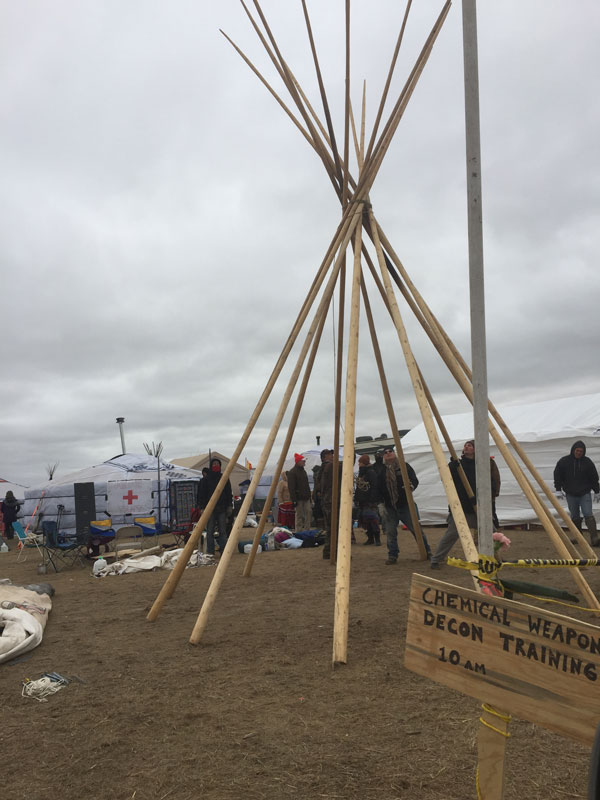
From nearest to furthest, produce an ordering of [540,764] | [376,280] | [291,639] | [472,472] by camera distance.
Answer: [540,764] < [291,639] < [376,280] < [472,472]

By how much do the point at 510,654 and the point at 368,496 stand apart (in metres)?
8.22

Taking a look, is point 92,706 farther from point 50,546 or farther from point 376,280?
point 50,546

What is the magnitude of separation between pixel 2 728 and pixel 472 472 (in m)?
5.83

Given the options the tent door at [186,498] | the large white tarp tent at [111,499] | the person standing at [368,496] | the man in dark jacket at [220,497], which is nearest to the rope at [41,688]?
the person standing at [368,496]

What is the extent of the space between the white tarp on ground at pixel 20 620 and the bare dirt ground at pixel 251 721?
0.15 m

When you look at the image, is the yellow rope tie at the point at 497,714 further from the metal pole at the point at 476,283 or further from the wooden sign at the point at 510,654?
the metal pole at the point at 476,283

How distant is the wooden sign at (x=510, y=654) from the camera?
1.83m

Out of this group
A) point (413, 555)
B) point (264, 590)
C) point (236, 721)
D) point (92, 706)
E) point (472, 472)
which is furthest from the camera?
point (413, 555)

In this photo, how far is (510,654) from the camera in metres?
1.95

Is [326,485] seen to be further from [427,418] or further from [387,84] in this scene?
[387,84]

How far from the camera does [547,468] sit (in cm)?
1366

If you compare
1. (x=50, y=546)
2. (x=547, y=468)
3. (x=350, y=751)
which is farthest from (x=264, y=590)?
(x=547, y=468)

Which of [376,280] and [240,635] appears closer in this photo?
[240,635]

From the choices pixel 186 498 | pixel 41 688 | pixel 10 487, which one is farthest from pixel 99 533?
pixel 10 487
